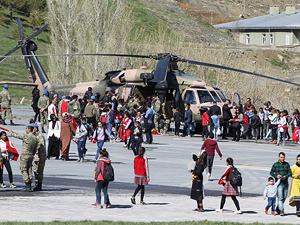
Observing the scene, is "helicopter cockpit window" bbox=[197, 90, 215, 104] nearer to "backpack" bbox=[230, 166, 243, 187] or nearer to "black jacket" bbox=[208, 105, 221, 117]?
"black jacket" bbox=[208, 105, 221, 117]

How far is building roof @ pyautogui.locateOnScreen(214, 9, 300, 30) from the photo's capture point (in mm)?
80469

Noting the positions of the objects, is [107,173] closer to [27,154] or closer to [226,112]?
[27,154]

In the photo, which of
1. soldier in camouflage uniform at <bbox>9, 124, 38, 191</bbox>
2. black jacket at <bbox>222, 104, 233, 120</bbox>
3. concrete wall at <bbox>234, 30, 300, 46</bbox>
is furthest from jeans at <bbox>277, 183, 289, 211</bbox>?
concrete wall at <bbox>234, 30, 300, 46</bbox>

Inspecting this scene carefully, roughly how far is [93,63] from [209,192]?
30770 mm

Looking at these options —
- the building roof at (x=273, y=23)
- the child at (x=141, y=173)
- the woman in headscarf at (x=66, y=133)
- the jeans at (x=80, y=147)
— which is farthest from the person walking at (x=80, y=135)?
the building roof at (x=273, y=23)

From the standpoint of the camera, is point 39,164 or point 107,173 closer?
point 107,173

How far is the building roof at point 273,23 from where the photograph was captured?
80469mm

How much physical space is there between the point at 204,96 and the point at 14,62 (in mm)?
48013

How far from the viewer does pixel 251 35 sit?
84.6 m

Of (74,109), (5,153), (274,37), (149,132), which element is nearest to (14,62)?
(274,37)

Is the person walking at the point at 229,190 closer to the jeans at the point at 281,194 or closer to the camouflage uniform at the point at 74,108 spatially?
the jeans at the point at 281,194

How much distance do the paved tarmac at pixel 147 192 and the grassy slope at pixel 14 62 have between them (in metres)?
34.9

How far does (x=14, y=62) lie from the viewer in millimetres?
66625

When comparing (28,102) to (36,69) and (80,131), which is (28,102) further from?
(80,131)
